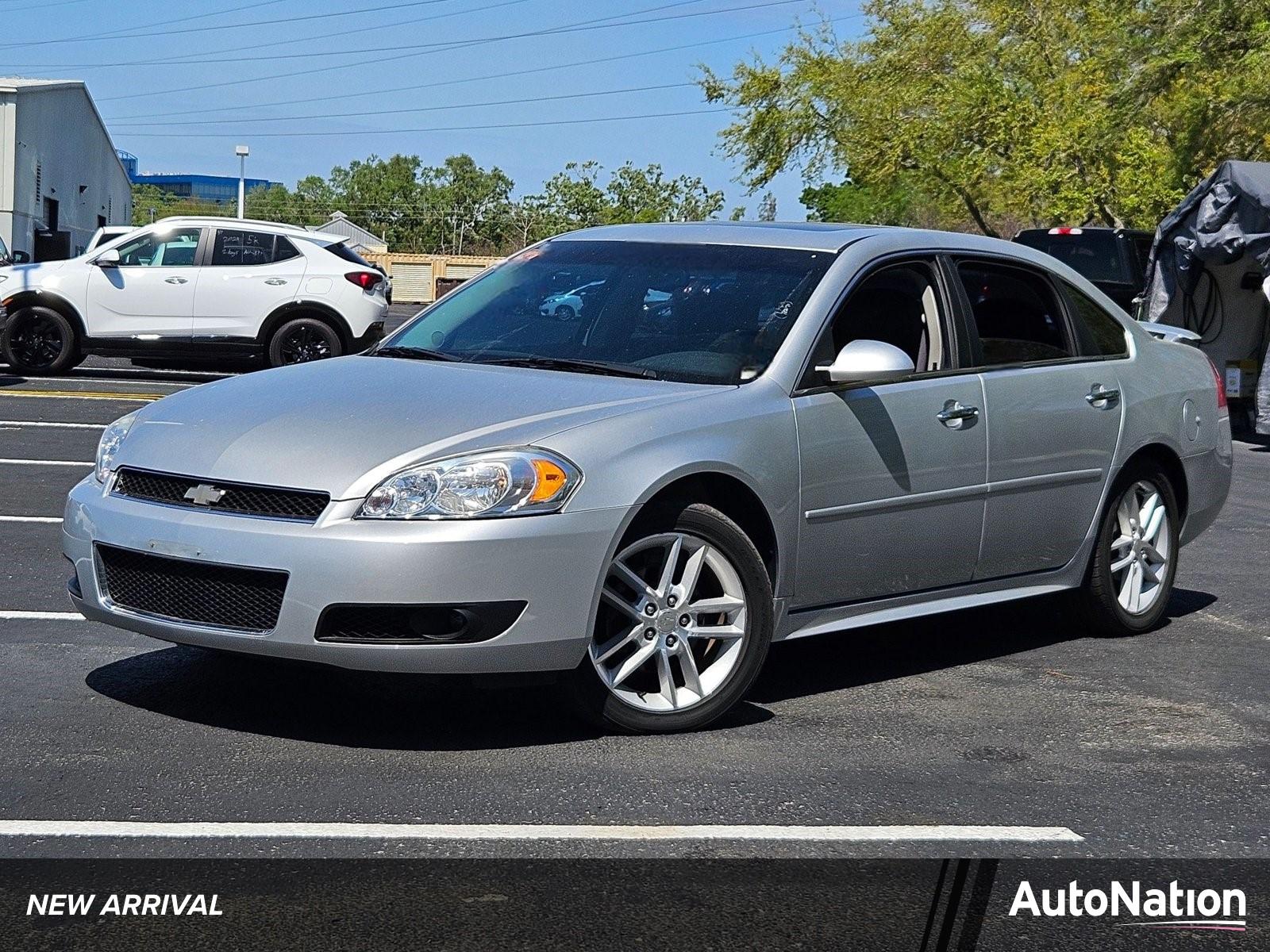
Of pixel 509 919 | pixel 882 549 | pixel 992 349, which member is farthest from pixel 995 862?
pixel 992 349

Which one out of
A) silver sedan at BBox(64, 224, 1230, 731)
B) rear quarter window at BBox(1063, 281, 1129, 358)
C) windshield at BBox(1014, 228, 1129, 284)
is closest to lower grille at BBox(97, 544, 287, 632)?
silver sedan at BBox(64, 224, 1230, 731)

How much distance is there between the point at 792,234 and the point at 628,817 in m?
2.58

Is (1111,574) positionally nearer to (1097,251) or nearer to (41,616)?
(41,616)

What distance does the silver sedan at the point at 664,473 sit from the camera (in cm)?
471

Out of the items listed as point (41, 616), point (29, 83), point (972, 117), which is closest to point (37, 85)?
point (29, 83)

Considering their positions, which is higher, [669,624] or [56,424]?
[669,624]

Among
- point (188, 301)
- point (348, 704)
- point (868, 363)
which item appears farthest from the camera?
point (188, 301)

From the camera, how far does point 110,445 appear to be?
5.34 m

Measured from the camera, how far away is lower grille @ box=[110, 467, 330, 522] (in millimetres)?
4711

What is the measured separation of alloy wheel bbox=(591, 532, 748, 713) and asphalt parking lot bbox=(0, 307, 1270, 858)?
→ 168mm

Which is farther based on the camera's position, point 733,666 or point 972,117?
point 972,117

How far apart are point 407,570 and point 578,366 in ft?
4.10

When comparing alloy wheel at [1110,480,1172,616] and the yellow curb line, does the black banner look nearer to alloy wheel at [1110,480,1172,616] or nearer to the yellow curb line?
alloy wheel at [1110,480,1172,616]

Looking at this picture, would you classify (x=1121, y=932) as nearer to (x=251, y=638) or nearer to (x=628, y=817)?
(x=628, y=817)
